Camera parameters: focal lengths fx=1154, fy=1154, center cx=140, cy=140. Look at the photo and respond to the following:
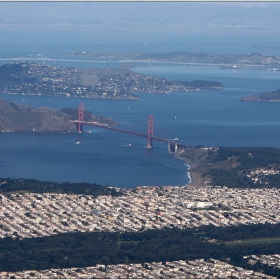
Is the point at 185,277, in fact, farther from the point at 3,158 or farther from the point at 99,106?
the point at 99,106

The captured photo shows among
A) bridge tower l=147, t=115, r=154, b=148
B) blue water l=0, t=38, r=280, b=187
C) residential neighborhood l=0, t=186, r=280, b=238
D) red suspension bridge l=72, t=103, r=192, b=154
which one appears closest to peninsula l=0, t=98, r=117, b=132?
red suspension bridge l=72, t=103, r=192, b=154

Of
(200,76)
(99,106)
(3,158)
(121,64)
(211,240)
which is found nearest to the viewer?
(211,240)

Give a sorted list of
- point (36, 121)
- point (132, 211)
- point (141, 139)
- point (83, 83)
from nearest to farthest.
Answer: point (132, 211) < point (141, 139) < point (36, 121) < point (83, 83)

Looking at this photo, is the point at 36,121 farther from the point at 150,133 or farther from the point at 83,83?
the point at 83,83

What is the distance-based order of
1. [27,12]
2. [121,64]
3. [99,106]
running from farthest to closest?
[27,12] < [121,64] < [99,106]

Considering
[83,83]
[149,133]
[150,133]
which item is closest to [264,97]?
[83,83]

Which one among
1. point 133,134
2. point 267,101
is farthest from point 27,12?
point 133,134

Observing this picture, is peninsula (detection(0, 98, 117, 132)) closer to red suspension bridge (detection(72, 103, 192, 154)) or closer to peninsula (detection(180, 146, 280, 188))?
red suspension bridge (detection(72, 103, 192, 154))
